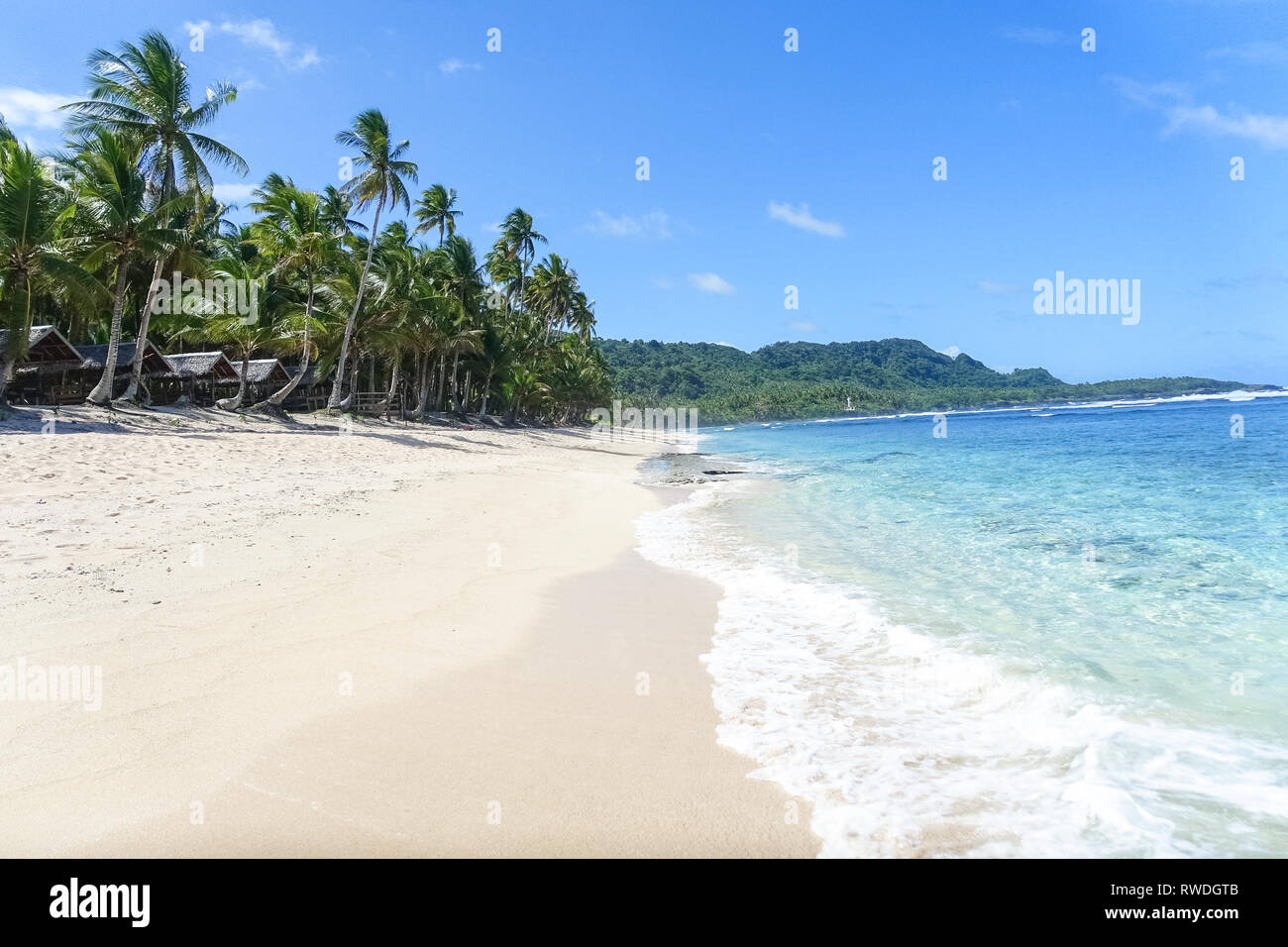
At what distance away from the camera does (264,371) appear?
121 ft

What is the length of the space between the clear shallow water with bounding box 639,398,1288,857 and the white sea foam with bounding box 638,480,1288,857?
0.02 m

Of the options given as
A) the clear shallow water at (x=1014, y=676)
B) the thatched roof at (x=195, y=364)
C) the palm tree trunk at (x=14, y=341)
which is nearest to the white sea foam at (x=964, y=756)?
the clear shallow water at (x=1014, y=676)

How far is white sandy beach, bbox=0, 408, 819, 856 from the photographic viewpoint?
3.14m

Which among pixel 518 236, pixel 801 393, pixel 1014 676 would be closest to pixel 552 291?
pixel 518 236

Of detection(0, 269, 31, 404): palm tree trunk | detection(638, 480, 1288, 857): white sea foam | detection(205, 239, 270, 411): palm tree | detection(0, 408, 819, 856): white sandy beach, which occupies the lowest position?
detection(638, 480, 1288, 857): white sea foam

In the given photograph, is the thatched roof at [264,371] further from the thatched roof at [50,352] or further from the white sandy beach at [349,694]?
the white sandy beach at [349,694]

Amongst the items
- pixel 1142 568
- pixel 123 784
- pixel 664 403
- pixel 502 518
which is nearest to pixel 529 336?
pixel 502 518

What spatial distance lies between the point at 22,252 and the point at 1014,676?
2714 cm

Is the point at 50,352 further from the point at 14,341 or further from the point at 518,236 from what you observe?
the point at 518,236

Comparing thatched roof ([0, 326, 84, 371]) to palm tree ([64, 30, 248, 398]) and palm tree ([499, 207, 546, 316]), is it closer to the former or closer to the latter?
palm tree ([64, 30, 248, 398])

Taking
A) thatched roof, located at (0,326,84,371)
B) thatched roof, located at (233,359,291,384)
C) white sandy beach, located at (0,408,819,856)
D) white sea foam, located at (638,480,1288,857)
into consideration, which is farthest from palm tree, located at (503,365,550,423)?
white sea foam, located at (638,480,1288,857)

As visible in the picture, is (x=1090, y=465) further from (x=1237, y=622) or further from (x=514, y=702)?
(x=514, y=702)

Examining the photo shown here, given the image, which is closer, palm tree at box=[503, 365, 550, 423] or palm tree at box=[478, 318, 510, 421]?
palm tree at box=[478, 318, 510, 421]
